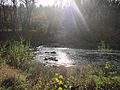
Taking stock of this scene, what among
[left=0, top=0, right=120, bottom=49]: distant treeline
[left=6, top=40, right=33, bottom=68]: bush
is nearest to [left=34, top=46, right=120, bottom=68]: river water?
[left=6, top=40, right=33, bottom=68]: bush

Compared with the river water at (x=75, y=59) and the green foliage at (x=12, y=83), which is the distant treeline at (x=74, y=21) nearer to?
the river water at (x=75, y=59)

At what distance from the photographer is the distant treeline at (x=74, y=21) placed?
170 feet

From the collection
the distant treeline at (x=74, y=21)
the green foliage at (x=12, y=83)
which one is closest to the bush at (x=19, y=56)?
the green foliage at (x=12, y=83)

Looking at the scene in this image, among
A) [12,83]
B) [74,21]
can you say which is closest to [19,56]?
[12,83]

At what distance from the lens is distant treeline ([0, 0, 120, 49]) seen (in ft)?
170

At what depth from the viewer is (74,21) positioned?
60.8 meters

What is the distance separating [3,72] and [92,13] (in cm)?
5788

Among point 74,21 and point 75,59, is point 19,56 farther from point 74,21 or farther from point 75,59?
point 74,21

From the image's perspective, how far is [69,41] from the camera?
1908 inches

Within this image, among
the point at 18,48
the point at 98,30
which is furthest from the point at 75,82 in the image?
the point at 98,30

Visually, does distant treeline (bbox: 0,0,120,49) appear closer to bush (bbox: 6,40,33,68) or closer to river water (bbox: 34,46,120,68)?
river water (bbox: 34,46,120,68)

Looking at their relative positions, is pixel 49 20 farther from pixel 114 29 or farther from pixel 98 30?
pixel 114 29

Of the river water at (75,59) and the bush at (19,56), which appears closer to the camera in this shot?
the bush at (19,56)

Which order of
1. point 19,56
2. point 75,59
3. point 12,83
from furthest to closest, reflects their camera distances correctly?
1. point 75,59
2. point 19,56
3. point 12,83
